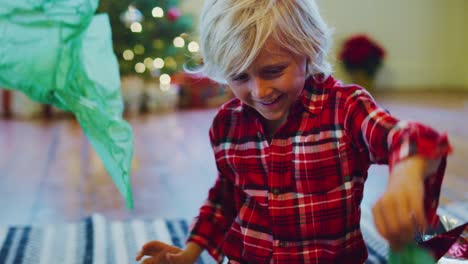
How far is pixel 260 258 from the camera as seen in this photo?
34.1 inches

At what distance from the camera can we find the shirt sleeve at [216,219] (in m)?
0.96

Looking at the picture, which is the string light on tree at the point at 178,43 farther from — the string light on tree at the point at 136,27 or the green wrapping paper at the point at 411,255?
the green wrapping paper at the point at 411,255

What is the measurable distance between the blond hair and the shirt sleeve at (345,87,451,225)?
90 mm

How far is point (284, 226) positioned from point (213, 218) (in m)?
0.16

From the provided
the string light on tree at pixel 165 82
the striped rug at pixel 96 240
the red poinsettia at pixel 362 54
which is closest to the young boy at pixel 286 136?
the striped rug at pixel 96 240

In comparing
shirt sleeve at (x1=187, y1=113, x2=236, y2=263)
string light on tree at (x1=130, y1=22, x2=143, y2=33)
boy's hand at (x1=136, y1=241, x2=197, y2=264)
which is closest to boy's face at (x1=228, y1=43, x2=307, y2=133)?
shirt sleeve at (x1=187, y1=113, x2=236, y2=263)

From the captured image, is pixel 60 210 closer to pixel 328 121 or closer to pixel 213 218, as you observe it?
pixel 213 218

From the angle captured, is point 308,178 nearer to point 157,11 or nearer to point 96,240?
point 96,240

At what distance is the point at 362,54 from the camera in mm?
3730

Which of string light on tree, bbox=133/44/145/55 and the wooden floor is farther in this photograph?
string light on tree, bbox=133/44/145/55

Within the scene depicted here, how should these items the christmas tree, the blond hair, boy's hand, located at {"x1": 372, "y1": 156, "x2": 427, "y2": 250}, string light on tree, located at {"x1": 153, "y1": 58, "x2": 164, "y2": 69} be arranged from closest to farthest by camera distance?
boy's hand, located at {"x1": 372, "y1": 156, "x2": 427, "y2": 250} → the blond hair → the christmas tree → string light on tree, located at {"x1": 153, "y1": 58, "x2": 164, "y2": 69}

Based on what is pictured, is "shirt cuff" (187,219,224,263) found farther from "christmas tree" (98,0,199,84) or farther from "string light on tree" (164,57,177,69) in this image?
"string light on tree" (164,57,177,69)

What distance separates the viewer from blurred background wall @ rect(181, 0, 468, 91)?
155 inches

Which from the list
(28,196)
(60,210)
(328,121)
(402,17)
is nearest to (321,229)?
(328,121)
